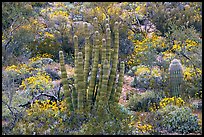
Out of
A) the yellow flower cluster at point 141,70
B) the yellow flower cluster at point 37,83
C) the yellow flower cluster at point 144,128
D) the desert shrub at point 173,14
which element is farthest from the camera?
the desert shrub at point 173,14

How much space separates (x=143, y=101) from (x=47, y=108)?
7.14ft

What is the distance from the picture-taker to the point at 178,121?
6.89 m

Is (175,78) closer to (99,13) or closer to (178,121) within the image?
(178,121)

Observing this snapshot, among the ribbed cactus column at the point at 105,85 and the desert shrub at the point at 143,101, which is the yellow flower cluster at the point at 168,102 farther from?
the ribbed cactus column at the point at 105,85

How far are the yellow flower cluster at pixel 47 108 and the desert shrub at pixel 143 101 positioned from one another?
1.59 metres

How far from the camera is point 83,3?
1773 cm

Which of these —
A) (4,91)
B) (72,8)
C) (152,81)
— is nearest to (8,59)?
(4,91)

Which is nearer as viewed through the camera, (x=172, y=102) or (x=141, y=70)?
(x=172, y=102)

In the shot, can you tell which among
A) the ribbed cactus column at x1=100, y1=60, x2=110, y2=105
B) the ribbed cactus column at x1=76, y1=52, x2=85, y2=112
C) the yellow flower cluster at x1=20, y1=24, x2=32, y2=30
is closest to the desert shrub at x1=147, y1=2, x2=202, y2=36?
the yellow flower cluster at x1=20, y1=24, x2=32, y2=30

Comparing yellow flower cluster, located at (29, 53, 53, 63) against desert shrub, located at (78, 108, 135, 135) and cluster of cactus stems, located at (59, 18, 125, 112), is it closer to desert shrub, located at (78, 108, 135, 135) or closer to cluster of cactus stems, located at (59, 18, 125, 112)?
cluster of cactus stems, located at (59, 18, 125, 112)

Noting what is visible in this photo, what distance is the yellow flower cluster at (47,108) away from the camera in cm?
704

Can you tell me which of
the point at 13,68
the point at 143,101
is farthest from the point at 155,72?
the point at 13,68

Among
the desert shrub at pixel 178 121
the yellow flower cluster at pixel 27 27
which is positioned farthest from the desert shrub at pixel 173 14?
the desert shrub at pixel 178 121

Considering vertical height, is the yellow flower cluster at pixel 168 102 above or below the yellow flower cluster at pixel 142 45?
below
